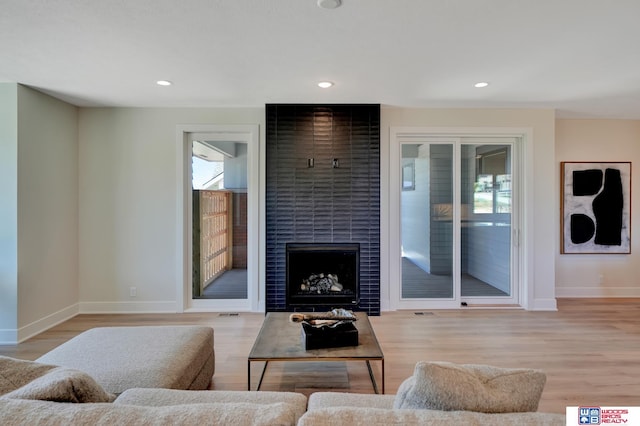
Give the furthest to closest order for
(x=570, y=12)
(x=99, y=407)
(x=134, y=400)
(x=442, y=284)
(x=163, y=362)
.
Answer: (x=442, y=284)
(x=570, y=12)
(x=163, y=362)
(x=134, y=400)
(x=99, y=407)

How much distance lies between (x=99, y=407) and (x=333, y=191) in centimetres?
338

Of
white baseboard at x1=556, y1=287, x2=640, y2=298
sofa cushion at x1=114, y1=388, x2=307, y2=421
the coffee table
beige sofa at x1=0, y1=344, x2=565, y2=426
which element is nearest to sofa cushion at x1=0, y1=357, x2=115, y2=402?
beige sofa at x1=0, y1=344, x2=565, y2=426

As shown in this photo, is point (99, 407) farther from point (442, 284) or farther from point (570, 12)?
point (442, 284)

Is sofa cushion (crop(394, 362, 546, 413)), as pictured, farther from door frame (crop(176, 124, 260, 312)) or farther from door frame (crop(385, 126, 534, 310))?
door frame (crop(176, 124, 260, 312))

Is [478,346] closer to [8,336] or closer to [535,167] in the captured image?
[535,167]

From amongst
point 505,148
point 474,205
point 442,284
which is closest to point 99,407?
point 442,284

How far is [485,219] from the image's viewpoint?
4.53m

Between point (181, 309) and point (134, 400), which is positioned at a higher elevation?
point (134, 400)

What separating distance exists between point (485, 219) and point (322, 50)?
314 cm

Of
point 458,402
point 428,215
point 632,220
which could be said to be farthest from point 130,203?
point 632,220

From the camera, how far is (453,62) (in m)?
2.92

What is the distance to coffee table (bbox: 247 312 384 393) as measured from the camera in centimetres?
214

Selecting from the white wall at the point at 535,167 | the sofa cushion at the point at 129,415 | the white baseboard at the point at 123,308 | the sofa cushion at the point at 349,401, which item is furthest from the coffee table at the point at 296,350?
the white baseboard at the point at 123,308

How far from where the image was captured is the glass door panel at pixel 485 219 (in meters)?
4.47
